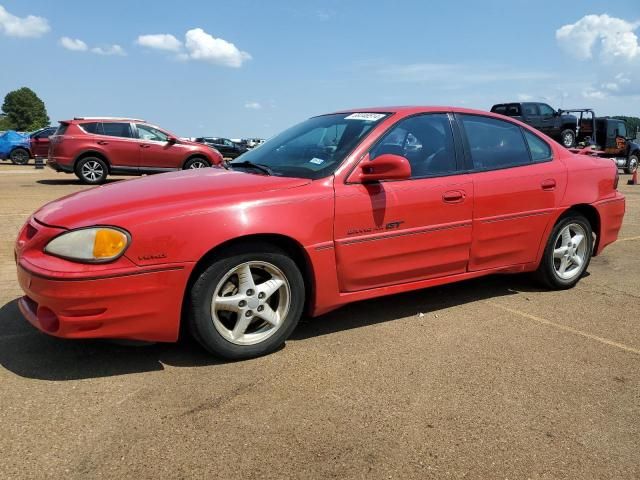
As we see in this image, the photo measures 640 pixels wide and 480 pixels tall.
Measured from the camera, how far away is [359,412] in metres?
2.67

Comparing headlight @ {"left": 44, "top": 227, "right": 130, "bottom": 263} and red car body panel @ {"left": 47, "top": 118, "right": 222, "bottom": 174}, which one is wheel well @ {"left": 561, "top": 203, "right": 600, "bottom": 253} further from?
red car body panel @ {"left": 47, "top": 118, "right": 222, "bottom": 174}

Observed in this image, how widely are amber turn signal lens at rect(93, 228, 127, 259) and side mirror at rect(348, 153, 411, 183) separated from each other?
143 cm

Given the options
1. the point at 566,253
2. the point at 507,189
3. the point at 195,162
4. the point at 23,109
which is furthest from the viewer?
the point at 23,109

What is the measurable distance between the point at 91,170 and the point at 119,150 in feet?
2.63

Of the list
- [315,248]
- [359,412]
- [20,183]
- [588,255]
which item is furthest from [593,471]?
[20,183]

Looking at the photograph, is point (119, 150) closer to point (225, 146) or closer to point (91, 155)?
point (91, 155)

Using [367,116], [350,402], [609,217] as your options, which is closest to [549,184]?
[609,217]

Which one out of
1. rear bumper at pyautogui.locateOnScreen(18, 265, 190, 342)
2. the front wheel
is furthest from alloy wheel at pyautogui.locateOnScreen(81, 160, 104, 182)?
the front wheel

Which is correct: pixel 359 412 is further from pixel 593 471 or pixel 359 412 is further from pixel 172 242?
pixel 172 242

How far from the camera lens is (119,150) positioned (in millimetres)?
13234

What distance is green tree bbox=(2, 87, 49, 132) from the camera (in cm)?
10919

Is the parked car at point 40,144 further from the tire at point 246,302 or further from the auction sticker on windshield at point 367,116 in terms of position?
the tire at point 246,302

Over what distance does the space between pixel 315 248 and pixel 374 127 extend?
101cm

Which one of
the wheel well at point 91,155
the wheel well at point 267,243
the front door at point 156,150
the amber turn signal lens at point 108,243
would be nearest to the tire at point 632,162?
the front door at point 156,150
